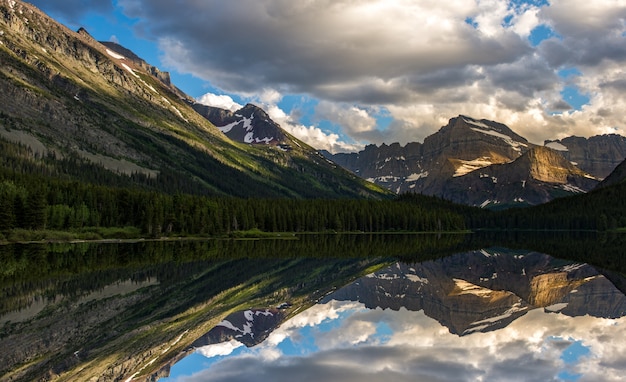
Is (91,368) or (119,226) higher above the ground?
(119,226)

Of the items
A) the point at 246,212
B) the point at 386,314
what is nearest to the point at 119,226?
the point at 246,212

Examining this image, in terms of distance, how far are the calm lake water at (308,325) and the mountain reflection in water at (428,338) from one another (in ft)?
0.34

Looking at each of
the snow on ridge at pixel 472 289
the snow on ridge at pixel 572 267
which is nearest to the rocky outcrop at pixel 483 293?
the snow on ridge at pixel 472 289

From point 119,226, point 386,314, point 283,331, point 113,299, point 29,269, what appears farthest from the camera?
point 119,226

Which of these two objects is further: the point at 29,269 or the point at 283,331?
the point at 29,269

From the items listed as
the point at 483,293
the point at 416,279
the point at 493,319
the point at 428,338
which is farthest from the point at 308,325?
the point at 416,279

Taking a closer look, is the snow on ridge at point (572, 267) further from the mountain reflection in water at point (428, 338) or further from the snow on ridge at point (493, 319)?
the snow on ridge at point (493, 319)

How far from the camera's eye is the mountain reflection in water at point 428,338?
22.3 meters

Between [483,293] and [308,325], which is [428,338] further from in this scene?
[483,293]

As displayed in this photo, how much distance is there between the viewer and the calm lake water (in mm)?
23219

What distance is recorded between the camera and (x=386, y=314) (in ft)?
126

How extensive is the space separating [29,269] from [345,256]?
49315mm

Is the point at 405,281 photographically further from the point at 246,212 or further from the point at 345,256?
the point at 246,212

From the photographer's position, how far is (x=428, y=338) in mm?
29516
